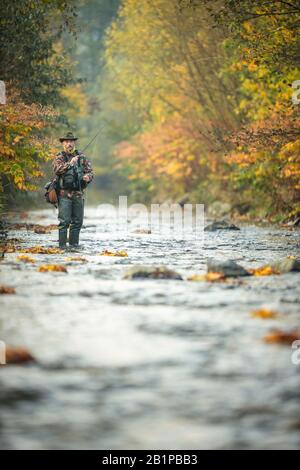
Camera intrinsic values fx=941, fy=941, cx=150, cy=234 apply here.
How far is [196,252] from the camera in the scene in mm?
16281

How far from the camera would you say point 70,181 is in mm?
16312

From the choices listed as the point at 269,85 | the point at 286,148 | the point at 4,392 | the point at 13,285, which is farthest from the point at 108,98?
the point at 4,392

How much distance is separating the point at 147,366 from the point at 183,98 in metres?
30.4

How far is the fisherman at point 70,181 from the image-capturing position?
642 inches

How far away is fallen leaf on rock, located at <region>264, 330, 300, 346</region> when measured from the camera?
7.44 meters

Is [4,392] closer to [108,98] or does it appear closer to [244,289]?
[244,289]

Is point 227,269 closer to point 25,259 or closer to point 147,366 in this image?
point 25,259

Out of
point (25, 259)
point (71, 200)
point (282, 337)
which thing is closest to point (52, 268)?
point (25, 259)

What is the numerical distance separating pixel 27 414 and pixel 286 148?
58.6 feet

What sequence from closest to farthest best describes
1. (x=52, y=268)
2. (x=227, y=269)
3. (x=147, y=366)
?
(x=147, y=366), (x=227, y=269), (x=52, y=268)

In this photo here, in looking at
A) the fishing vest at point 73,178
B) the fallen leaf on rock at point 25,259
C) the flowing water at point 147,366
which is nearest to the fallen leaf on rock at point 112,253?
the fishing vest at point 73,178

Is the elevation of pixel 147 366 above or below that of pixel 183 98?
below

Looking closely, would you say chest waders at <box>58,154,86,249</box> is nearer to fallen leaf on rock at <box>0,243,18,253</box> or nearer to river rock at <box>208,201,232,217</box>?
fallen leaf on rock at <box>0,243,18,253</box>

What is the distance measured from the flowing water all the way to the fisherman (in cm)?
454
